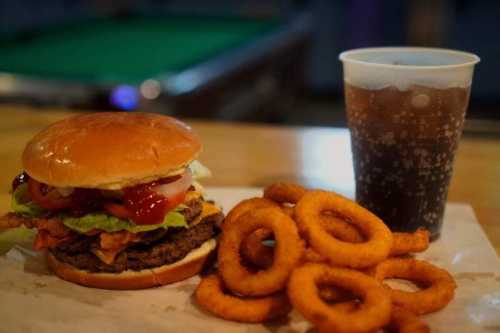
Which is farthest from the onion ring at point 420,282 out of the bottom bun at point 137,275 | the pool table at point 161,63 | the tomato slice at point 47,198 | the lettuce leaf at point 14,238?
the pool table at point 161,63

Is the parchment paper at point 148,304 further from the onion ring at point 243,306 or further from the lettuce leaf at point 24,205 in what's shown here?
the lettuce leaf at point 24,205

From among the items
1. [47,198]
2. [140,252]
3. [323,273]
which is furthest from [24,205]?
[323,273]

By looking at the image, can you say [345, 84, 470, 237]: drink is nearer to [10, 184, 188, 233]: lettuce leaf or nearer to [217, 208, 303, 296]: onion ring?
[217, 208, 303, 296]: onion ring

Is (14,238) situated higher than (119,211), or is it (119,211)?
(119,211)

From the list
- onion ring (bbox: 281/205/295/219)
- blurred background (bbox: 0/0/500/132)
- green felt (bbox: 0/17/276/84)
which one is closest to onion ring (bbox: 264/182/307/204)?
onion ring (bbox: 281/205/295/219)

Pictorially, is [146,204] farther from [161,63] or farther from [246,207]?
[161,63]

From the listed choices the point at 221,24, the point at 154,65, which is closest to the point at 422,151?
the point at 154,65
